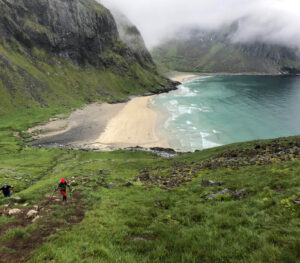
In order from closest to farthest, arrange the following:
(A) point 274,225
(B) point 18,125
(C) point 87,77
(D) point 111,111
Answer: (A) point 274,225
(B) point 18,125
(D) point 111,111
(C) point 87,77

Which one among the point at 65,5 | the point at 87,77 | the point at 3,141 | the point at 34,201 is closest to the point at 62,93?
the point at 87,77

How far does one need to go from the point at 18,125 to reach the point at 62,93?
157 feet

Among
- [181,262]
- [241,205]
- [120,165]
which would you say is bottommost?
[120,165]

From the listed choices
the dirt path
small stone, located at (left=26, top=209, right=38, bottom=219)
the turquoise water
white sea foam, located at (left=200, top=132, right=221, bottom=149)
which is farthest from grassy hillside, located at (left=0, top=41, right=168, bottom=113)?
small stone, located at (left=26, top=209, right=38, bottom=219)

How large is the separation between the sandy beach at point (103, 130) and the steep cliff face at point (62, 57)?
24.4 metres

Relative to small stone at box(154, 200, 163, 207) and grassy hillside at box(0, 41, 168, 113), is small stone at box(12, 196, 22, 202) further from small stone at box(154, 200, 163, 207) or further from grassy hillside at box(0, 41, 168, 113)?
grassy hillside at box(0, 41, 168, 113)

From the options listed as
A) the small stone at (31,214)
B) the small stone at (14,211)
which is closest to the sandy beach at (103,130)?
the small stone at (14,211)

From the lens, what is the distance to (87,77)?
148m

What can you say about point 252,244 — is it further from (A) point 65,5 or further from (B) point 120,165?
(A) point 65,5

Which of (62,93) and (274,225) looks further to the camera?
(62,93)

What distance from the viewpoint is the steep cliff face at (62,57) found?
103875 mm

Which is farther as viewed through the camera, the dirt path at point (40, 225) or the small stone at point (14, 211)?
the small stone at point (14, 211)

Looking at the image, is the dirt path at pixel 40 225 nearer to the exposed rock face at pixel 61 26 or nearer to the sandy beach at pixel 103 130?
the sandy beach at pixel 103 130

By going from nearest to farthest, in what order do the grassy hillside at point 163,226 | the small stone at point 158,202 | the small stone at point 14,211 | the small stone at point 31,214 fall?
the grassy hillside at point 163,226 < the small stone at point 31,214 < the small stone at point 14,211 < the small stone at point 158,202
